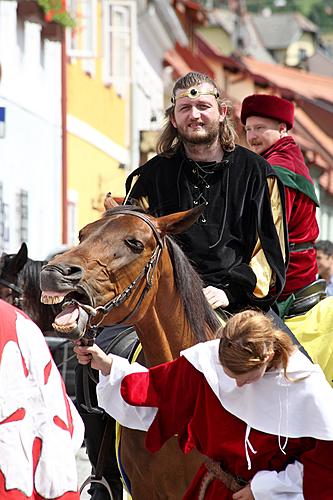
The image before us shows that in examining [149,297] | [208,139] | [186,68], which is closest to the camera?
[149,297]

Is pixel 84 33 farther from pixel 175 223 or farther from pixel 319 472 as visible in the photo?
pixel 319 472

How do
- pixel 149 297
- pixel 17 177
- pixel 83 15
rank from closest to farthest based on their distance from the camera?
pixel 149 297, pixel 17 177, pixel 83 15

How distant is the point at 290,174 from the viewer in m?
7.15

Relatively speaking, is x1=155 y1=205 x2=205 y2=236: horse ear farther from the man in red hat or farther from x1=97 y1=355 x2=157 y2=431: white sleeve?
the man in red hat

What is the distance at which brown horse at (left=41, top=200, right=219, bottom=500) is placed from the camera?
17.7ft

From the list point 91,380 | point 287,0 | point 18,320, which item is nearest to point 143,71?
point 91,380

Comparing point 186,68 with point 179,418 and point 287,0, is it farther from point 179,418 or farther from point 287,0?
point 287,0

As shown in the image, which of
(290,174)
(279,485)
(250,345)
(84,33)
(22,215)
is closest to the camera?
(250,345)

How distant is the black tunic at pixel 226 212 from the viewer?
6324 millimetres

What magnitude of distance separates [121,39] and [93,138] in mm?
4256

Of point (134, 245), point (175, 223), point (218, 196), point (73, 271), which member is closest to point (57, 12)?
point (218, 196)

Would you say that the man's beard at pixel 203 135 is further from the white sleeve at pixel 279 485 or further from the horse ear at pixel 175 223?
the white sleeve at pixel 279 485

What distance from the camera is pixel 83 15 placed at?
2478 cm

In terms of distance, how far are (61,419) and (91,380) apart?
7.53ft
